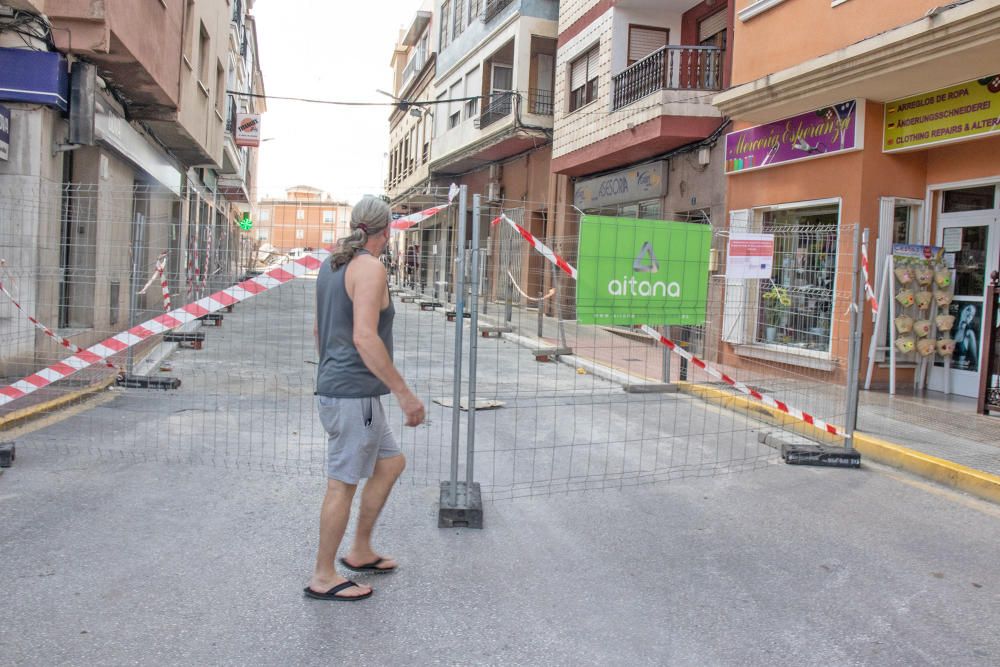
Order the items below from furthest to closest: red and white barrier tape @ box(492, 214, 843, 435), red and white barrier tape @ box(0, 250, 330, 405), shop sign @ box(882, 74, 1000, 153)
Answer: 1. shop sign @ box(882, 74, 1000, 153)
2. red and white barrier tape @ box(492, 214, 843, 435)
3. red and white barrier tape @ box(0, 250, 330, 405)

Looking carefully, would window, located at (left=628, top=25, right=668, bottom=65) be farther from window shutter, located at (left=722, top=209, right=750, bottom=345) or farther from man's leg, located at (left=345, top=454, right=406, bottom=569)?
man's leg, located at (left=345, top=454, right=406, bottom=569)

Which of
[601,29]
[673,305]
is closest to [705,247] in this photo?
[673,305]

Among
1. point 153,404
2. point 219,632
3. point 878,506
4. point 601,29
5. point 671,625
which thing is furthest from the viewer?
point 601,29

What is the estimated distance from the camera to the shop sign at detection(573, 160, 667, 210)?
49.2 feet

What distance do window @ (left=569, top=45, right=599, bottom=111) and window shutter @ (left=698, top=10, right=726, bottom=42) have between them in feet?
8.11

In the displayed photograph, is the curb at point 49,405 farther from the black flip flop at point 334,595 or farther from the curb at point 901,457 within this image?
the curb at point 901,457

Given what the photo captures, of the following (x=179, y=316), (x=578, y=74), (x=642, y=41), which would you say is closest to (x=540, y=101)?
(x=578, y=74)

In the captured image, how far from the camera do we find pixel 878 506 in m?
5.51

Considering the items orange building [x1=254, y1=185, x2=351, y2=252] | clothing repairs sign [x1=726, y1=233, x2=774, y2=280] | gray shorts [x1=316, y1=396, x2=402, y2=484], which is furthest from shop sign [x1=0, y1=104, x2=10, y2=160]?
clothing repairs sign [x1=726, y1=233, x2=774, y2=280]

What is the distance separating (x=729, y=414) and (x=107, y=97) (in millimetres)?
10059

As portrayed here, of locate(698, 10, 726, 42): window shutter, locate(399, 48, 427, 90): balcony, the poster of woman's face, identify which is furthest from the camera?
locate(399, 48, 427, 90): balcony

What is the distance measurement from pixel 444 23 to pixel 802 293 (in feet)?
72.2

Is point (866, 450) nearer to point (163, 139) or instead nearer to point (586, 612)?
point (586, 612)

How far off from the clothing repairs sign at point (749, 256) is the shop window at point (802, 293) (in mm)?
1686
